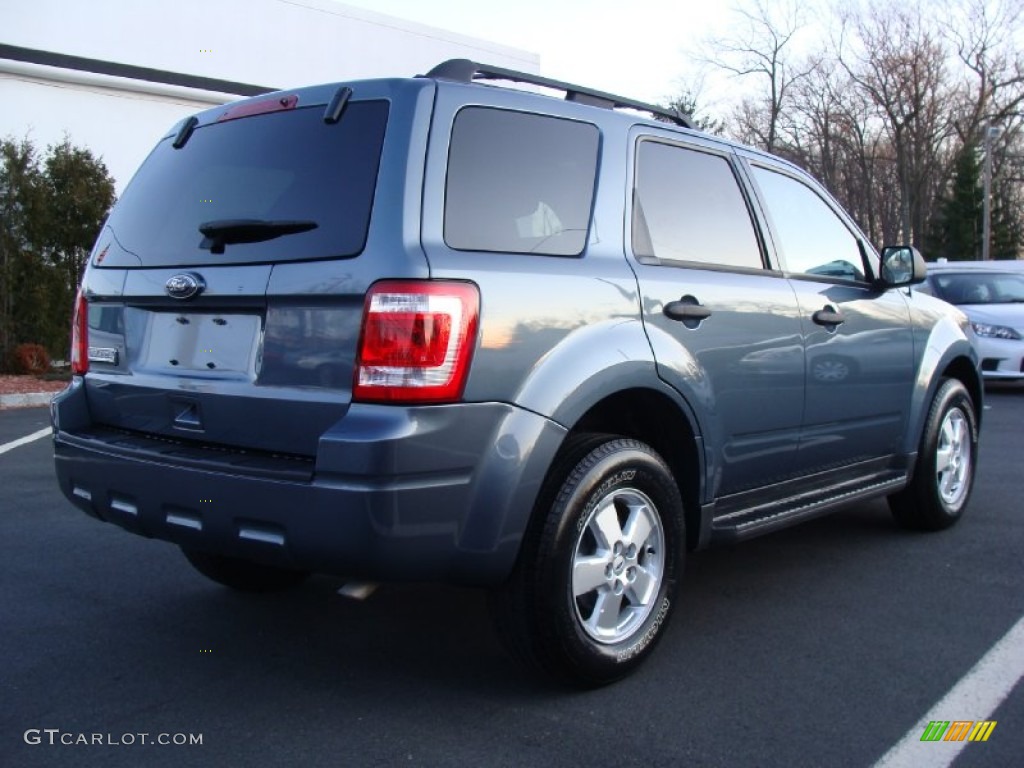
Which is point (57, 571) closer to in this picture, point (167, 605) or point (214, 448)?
point (167, 605)

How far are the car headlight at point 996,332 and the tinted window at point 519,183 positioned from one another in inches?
407

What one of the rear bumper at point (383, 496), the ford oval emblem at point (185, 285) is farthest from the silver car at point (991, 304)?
the ford oval emblem at point (185, 285)

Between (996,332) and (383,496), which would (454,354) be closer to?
(383,496)

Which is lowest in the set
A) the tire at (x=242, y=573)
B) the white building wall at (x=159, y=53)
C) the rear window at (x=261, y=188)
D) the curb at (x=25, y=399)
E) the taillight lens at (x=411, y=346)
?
the tire at (x=242, y=573)

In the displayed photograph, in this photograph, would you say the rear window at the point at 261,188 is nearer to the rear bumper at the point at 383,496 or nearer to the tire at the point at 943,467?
the rear bumper at the point at 383,496

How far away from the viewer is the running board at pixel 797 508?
3.85 metres

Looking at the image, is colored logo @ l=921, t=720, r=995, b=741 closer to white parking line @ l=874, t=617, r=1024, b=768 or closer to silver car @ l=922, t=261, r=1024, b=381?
white parking line @ l=874, t=617, r=1024, b=768

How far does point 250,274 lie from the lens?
311 cm

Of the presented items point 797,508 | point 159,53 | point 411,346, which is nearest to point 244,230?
point 411,346

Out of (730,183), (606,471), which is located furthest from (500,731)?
(730,183)

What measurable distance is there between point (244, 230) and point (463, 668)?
Result: 1.59m

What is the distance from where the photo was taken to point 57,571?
4672 mm

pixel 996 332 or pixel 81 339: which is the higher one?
pixel 81 339

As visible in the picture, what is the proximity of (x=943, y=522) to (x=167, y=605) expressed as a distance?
382 cm
